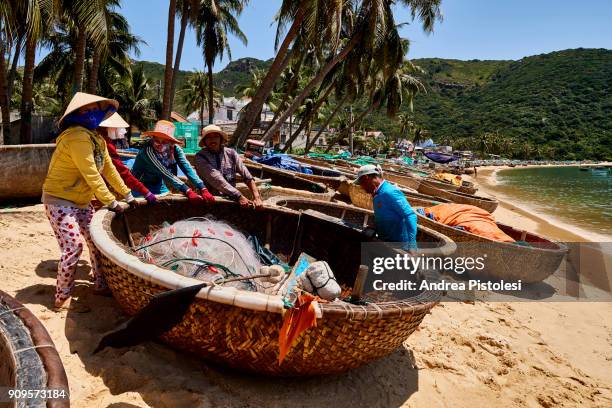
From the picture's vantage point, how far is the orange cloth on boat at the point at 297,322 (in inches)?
75.4

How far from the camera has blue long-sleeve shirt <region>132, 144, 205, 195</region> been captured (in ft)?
12.8

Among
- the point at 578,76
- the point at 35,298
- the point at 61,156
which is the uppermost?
the point at 578,76

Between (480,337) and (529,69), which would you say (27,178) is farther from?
(529,69)

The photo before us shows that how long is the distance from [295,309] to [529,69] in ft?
500

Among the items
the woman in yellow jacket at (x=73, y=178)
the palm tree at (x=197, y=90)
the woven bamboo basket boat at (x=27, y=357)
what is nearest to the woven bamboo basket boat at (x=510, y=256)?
the woman in yellow jacket at (x=73, y=178)

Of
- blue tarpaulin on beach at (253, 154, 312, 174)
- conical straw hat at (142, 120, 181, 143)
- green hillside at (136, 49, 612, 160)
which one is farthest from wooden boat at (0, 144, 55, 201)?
green hillside at (136, 49, 612, 160)

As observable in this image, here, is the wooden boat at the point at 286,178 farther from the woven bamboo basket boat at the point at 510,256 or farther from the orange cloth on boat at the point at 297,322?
the orange cloth on boat at the point at 297,322

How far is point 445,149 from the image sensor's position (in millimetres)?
81250

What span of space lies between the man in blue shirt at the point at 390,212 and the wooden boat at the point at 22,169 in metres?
4.54

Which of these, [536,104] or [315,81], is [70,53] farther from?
[536,104]

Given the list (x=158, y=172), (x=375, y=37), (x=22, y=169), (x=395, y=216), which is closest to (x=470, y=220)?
(x=395, y=216)

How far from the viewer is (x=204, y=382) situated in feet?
7.69

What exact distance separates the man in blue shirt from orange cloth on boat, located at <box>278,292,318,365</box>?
1.67 metres

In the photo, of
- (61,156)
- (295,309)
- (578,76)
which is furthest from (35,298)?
(578,76)
